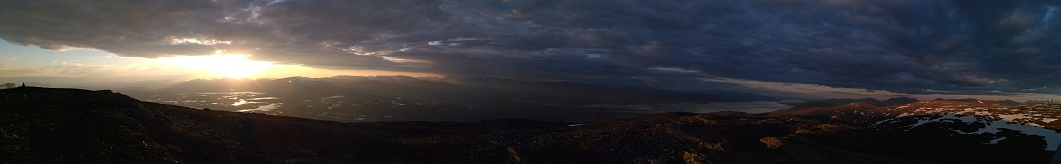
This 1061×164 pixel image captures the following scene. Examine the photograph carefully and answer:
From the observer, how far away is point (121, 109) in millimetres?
48375

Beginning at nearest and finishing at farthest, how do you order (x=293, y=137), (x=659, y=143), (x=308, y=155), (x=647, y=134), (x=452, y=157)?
(x=308, y=155) → (x=452, y=157) → (x=293, y=137) → (x=659, y=143) → (x=647, y=134)

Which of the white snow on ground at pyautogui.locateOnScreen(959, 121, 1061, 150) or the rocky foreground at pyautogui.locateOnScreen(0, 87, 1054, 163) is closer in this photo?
the rocky foreground at pyautogui.locateOnScreen(0, 87, 1054, 163)

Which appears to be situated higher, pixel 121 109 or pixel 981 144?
pixel 121 109

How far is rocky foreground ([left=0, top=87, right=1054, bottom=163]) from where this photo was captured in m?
36.1

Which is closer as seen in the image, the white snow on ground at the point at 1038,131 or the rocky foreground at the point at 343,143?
the rocky foreground at the point at 343,143

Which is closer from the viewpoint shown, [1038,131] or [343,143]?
[343,143]

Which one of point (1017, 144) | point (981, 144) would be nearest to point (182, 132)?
point (981, 144)

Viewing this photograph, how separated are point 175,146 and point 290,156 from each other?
9.85 m

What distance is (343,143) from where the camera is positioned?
194 ft

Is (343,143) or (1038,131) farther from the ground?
(1038,131)

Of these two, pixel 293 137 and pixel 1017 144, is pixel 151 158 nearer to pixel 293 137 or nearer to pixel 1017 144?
pixel 293 137

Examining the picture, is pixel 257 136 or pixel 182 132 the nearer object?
pixel 182 132

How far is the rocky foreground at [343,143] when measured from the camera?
3612 cm

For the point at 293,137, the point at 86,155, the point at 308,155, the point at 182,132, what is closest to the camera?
the point at 86,155
